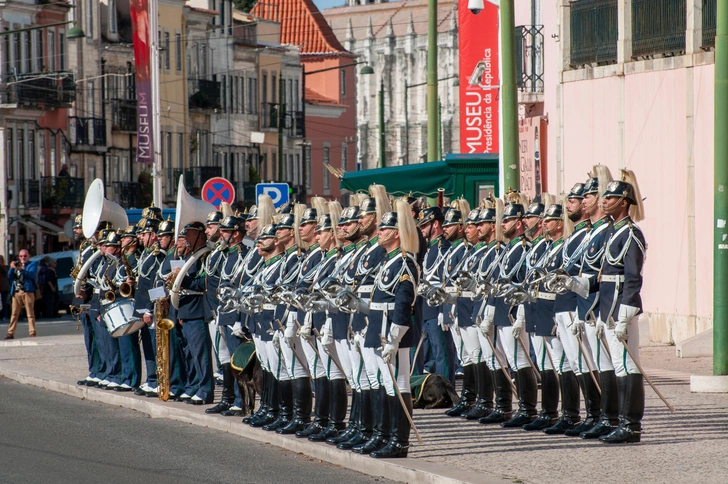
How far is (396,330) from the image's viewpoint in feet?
41.3

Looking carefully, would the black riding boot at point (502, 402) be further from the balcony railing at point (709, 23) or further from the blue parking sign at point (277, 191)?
the blue parking sign at point (277, 191)

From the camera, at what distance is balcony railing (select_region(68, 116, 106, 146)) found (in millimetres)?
60812

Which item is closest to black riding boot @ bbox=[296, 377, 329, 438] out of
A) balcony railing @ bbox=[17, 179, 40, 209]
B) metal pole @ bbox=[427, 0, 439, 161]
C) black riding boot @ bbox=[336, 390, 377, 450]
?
black riding boot @ bbox=[336, 390, 377, 450]

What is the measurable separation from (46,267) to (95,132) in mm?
22904

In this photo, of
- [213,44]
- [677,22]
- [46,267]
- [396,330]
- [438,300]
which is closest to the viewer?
[396,330]

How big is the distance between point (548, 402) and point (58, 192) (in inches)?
1737

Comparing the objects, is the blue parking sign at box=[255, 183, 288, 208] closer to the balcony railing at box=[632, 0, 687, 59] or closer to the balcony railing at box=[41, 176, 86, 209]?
the balcony railing at box=[632, 0, 687, 59]

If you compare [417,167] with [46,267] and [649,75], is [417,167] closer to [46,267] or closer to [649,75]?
[649,75]

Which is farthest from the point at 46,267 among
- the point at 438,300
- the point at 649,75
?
the point at 438,300

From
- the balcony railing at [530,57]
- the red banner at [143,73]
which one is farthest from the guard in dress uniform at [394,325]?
the red banner at [143,73]

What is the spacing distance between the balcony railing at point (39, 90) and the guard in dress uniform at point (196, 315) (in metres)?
37.1

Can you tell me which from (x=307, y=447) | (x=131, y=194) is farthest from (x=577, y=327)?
(x=131, y=194)

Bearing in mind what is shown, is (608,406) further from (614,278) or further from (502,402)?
(502,402)

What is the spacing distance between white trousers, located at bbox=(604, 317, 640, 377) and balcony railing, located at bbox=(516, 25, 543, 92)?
1835 centimetres
